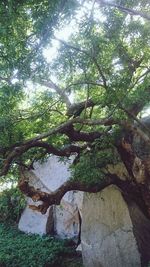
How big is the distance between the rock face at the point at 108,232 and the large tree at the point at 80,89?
36cm

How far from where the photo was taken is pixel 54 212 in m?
9.85

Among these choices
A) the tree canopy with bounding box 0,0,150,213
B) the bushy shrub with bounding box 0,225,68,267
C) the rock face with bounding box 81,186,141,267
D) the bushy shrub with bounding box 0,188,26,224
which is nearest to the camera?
the tree canopy with bounding box 0,0,150,213

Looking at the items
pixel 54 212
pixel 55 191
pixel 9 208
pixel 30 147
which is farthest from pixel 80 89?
pixel 9 208

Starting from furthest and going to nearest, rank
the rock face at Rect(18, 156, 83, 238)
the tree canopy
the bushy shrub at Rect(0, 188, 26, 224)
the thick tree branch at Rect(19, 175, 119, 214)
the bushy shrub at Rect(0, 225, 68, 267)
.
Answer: the bushy shrub at Rect(0, 188, 26, 224)
the rock face at Rect(18, 156, 83, 238)
the bushy shrub at Rect(0, 225, 68, 267)
the thick tree branch at Rect(19, 175, 119, 214)
the tree canopy

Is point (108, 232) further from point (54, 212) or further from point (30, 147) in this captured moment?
point (54, 212)

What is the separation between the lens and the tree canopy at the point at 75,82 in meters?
3.58

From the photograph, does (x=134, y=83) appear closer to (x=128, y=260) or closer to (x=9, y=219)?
(x=128, y=260)

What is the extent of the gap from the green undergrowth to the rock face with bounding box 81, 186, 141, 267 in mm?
666

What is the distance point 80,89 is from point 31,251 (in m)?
4.28

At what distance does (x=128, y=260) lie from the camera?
646 centimetres

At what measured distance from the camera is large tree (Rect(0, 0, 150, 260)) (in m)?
3.61

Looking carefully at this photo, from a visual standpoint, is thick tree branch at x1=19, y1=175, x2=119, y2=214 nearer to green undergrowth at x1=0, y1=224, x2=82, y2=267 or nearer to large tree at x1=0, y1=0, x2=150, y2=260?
large tree at x1=0, y1=0, x2=150, y2=260

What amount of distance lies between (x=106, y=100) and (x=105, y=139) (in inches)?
45.5

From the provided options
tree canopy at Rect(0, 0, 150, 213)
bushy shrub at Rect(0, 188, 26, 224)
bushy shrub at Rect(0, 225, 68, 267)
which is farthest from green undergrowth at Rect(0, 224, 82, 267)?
tree canopy at Rect(0, 0, 150, 213)
